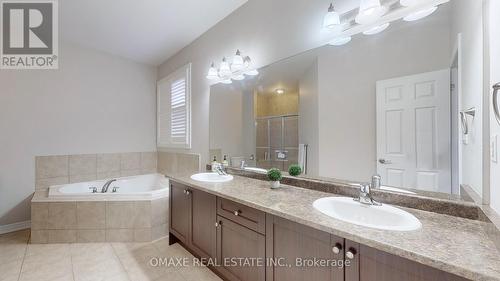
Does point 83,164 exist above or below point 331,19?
below

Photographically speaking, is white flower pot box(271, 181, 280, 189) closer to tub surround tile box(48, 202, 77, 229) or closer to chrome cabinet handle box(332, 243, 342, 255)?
chrome cabinet handle box(332, 243, 342, 255)

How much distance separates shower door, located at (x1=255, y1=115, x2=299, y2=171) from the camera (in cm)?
204

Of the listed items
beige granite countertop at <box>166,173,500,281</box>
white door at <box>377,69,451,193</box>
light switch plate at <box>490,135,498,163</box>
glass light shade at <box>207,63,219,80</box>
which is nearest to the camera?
beige granite countertop at <box>166,173,500,281</box>

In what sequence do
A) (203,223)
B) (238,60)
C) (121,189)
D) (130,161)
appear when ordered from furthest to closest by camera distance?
(130,161) → (121,189) → (238,60) → (203,223)

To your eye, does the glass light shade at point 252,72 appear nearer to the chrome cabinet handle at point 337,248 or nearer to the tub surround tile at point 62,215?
the chrome cabinet handle at point 337,248

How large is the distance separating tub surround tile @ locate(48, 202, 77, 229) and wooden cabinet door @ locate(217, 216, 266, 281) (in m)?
1.92

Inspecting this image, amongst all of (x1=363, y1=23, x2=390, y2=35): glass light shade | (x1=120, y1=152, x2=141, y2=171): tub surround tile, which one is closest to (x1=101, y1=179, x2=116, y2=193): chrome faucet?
(x1=120, y1=152, x2=141, y2=171): tub surround tile

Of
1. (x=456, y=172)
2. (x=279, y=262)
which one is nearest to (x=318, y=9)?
(x=456, y=172)

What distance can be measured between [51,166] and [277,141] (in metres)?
3.14

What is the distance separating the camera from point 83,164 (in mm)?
3418

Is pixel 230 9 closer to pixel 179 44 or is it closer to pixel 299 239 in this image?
pixel 179 44

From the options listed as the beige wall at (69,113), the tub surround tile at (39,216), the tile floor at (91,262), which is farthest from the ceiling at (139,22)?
Result: the tile floor at (91,262)

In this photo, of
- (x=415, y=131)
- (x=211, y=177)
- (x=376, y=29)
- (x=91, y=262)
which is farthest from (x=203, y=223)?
(x=376, y=29)

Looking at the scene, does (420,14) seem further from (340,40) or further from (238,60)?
(238,60)
